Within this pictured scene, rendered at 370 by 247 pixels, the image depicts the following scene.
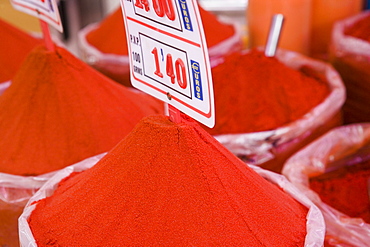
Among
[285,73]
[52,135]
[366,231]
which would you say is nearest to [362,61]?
[285,73]

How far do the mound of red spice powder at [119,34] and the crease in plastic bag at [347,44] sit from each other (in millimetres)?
363

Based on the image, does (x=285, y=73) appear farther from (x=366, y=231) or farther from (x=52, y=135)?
(x=52, y=135)

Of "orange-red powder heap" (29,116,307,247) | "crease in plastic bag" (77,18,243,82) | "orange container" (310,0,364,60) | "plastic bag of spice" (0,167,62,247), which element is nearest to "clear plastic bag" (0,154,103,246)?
"plastic bag of spice" (0,167,62,247)

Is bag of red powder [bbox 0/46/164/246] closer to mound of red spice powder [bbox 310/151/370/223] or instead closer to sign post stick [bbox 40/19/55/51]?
sign post stick [bbox 40/19/55/51]

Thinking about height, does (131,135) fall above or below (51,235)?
above

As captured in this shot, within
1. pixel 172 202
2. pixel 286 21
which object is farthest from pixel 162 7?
pixel 286 21

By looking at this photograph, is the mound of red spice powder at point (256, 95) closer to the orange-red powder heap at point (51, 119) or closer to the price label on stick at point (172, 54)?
the orange-red powder heap at point (51, 119)

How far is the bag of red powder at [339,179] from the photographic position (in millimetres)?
906

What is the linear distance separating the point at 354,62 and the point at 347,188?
0.56 m

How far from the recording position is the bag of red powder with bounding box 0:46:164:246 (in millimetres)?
991

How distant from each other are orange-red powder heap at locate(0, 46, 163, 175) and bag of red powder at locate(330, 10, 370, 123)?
82 centimetres

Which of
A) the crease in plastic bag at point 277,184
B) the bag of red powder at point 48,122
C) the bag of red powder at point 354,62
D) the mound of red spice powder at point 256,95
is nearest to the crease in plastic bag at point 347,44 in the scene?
the bag of red powder at point 354,62

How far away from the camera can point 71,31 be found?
302 cm

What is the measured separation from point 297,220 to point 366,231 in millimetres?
198
